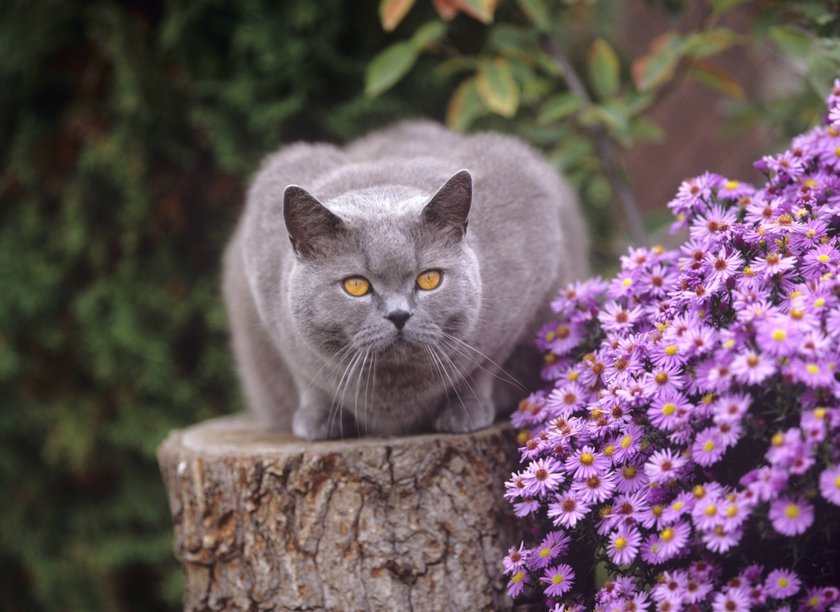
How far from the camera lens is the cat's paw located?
1989mm

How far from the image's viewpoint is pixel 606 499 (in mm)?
1561

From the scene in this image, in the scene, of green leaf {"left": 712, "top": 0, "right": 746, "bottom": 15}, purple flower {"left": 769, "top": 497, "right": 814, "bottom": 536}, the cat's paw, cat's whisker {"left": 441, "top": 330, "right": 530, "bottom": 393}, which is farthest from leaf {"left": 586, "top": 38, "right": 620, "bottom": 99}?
purple flower {"left": 769, "top": 497, "right": 814, "bottom": 536}

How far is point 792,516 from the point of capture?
125cm

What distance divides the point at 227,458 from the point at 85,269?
1.50 m

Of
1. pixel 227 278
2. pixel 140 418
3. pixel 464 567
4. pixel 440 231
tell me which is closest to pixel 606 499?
pixel 464 567

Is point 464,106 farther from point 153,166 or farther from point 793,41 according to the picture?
point 153,166

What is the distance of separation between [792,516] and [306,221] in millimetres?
1026

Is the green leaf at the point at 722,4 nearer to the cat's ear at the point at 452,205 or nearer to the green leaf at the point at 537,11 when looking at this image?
the green leaf at the point at 537,11

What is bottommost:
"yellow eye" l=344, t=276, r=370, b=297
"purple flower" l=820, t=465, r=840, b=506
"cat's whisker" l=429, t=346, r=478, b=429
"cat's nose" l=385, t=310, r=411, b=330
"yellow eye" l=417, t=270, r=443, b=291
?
"purple flower" l=820, t=465, r=840, b=506

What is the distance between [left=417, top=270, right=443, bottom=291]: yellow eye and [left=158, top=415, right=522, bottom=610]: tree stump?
0.33 metres

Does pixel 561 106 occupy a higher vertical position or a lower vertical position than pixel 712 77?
lower

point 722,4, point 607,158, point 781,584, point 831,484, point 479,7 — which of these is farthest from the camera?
point 607,158

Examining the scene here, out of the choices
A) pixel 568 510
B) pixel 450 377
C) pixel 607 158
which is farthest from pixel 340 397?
pixel 607 158

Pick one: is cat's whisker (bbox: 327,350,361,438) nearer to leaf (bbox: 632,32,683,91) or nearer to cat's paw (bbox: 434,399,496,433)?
cat's paw (bbox: 434,399,496,433)
